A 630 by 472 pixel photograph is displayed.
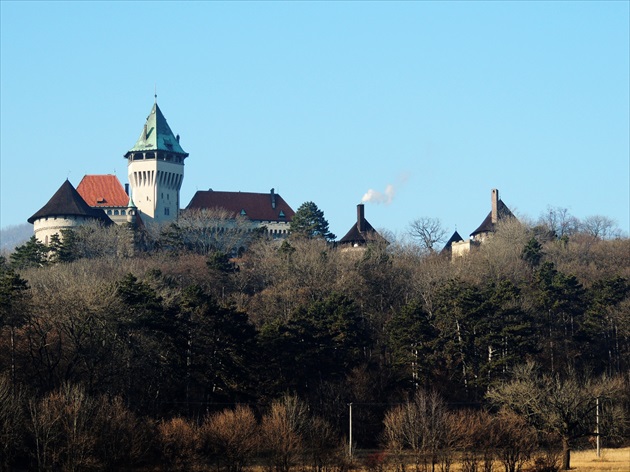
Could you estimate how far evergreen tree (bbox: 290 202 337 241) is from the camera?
359 ft

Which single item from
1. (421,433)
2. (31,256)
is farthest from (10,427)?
(31,256)

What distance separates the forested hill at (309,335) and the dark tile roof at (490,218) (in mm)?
23228

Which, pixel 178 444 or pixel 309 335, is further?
pixel 309 335

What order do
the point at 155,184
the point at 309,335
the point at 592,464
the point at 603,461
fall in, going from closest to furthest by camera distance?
the point at 592,464 < the point at 603,461 < the point at 309,335 < the point at 155,184

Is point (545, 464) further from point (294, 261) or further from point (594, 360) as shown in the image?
point (294, 261)

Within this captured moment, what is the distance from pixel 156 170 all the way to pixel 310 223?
56.4 feet

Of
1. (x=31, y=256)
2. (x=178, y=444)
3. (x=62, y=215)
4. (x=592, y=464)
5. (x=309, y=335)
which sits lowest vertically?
(x=592, y=464)

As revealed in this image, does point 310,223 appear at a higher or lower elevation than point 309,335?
higher

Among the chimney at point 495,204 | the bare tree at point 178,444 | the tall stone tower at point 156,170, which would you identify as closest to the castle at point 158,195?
the tall stone tower at point 156,170

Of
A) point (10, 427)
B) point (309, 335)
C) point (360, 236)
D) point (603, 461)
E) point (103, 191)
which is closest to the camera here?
point (10, 427)

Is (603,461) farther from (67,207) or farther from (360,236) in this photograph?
(67,207)

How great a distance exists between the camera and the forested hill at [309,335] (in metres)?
57.8

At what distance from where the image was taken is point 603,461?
171ft

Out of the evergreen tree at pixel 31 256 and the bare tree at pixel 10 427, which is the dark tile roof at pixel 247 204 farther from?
the bare tree at pixel 10 427
